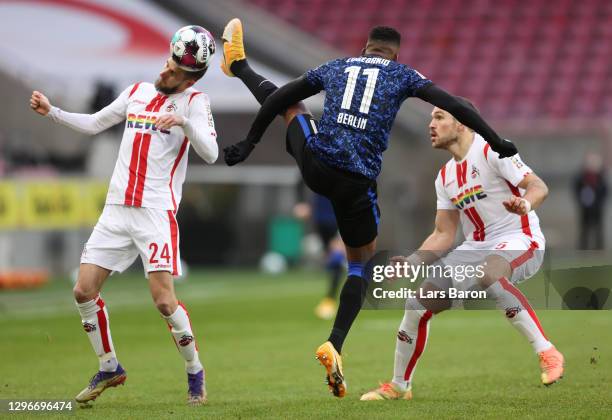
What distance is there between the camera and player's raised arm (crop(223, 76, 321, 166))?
23.6 ft

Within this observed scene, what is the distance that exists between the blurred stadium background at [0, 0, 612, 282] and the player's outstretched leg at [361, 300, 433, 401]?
15862mm

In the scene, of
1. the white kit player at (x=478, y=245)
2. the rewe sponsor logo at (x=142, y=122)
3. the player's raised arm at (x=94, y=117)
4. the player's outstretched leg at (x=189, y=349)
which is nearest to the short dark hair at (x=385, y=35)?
the white kit player at (x=478, y=245)

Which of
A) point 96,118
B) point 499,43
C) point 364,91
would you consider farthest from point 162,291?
point 499,43

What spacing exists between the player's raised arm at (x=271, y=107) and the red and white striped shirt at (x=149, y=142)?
251mm

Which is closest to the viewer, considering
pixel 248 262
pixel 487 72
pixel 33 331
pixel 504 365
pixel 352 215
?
pixel 352 215

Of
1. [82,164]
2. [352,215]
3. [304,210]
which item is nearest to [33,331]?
[304,210]

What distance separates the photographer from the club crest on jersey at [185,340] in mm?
7566

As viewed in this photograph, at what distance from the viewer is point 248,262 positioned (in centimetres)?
2522

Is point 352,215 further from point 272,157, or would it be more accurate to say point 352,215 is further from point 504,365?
point 272,157

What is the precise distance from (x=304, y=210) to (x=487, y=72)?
43.3 ft

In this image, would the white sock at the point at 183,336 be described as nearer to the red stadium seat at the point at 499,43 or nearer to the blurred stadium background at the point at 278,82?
the blurred stadium background at the point at 278,82

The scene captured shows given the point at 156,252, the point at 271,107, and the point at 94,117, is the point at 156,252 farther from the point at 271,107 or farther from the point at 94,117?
the point at 271,107

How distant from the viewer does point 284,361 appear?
10.5m

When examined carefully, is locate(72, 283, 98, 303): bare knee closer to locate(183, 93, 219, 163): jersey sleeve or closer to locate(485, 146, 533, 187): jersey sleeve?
locate(183, 93, 219, 163): jersey sleeve
